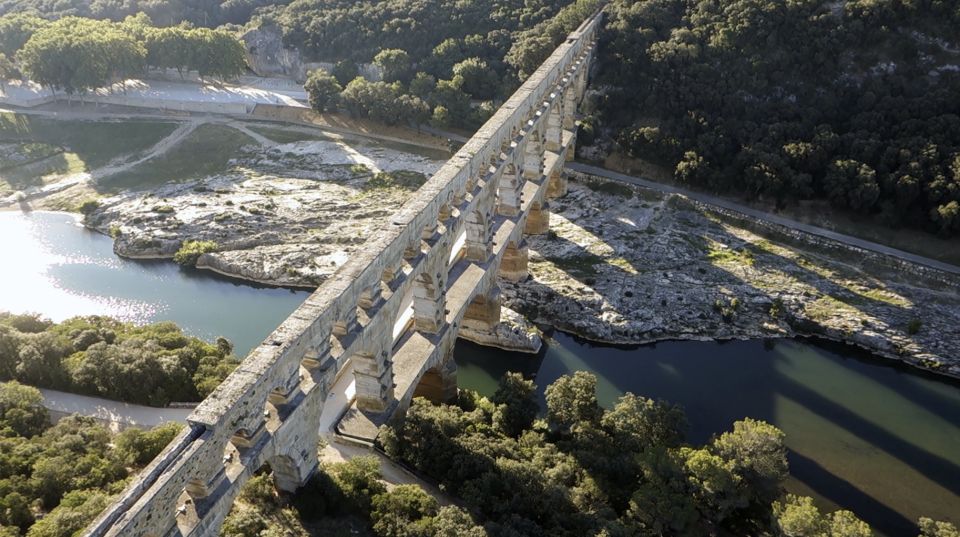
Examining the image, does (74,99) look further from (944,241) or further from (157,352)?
(944,241)

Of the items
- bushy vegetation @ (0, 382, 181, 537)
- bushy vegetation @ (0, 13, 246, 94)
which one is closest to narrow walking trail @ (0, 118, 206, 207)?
bushy vegetation @ (0, 13, 246, 94)

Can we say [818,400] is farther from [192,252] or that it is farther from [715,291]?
[192,252]

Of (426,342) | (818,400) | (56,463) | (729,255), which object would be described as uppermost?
(729,255)

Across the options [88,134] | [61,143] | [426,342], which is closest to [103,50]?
[88,134]

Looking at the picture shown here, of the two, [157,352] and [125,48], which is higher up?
[125,48]

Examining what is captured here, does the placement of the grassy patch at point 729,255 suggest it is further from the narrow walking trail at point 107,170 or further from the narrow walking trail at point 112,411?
the narrow walking trail at point 107,170

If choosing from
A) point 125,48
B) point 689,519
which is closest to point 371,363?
point 689,519
